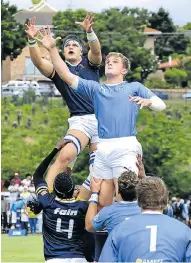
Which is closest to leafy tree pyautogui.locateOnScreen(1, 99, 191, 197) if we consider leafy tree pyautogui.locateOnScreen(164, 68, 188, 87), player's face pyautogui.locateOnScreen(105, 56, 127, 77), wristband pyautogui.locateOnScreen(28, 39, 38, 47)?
leafy tree pyautogui.locateOnScreen(164, 68, 188, 87)

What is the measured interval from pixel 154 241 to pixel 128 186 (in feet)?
5.06

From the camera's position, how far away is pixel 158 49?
3947 inches

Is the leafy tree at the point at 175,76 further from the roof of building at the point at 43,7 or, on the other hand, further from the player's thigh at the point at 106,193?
the player's thigh at the point at 106,193

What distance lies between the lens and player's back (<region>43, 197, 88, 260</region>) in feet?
34.6

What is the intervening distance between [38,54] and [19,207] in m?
18.6

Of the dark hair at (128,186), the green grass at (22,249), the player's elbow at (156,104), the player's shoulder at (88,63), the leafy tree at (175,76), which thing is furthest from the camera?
the leafy tree at (175,76)

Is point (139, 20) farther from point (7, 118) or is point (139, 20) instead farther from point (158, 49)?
point (7, 118)

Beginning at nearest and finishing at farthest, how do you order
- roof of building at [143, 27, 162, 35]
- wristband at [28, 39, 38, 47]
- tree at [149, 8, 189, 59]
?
wristband at [28, 39, 38, 47]
roof of building at [143, 27, 162, 35]
tree at [149, 8, 189, 59]

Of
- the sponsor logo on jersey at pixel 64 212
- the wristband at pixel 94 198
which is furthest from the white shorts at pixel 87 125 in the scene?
the sponsor logo on jersey at pixel 64 212

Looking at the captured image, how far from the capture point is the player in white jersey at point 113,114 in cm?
1111

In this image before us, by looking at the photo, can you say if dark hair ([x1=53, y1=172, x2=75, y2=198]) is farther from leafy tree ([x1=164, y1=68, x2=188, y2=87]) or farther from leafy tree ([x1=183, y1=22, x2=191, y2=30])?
leafy tree ([x1=183, y1=22, x2=191, y2=30])

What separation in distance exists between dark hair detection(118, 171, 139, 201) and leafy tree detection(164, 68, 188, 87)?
76.4 meters

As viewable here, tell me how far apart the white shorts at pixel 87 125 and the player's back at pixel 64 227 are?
6.16 ft

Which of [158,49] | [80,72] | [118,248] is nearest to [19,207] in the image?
[80,72]
